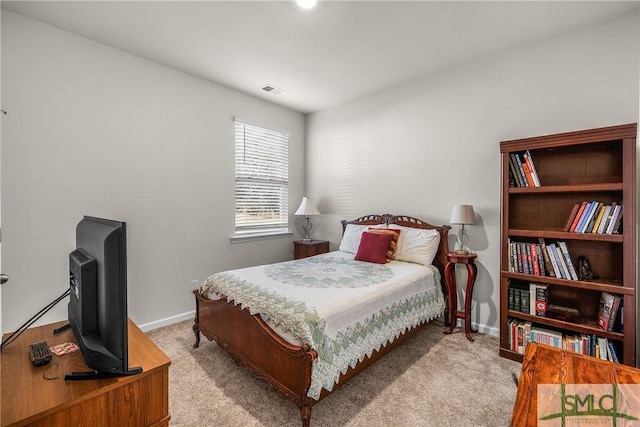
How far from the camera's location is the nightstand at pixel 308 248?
3895 mm

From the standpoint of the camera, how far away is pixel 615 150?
7.31 ft

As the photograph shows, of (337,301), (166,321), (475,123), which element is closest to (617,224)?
(475,123)

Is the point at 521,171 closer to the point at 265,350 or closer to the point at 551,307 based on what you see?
the point at 551,307

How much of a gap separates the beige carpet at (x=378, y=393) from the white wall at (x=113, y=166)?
1.03m

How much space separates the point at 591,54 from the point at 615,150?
819 mm

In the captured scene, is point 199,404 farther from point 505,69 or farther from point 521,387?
point 505,69

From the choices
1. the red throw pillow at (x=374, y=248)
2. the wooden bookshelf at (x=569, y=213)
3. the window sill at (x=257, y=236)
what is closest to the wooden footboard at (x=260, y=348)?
the window sill at (x=257, y=236)

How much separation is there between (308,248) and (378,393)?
2.15 metres

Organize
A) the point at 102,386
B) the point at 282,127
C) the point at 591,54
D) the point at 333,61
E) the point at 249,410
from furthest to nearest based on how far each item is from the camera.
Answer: the point at 282,127 → the point at 333,61 → the point at 591,54 → the point at 249,410 → the point at 102,386

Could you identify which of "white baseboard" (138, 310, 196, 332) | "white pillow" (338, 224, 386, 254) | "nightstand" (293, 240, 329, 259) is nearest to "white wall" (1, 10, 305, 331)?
"white baseboard" (138, 310, 196, 332)

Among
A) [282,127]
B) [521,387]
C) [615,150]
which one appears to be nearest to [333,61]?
[282,127]

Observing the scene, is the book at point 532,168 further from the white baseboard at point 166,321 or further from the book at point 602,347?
the white baseboard at point 166,321

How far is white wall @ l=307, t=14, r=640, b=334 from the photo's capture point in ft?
7.59

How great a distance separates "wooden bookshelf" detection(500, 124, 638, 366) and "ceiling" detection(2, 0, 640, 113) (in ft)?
3.19
